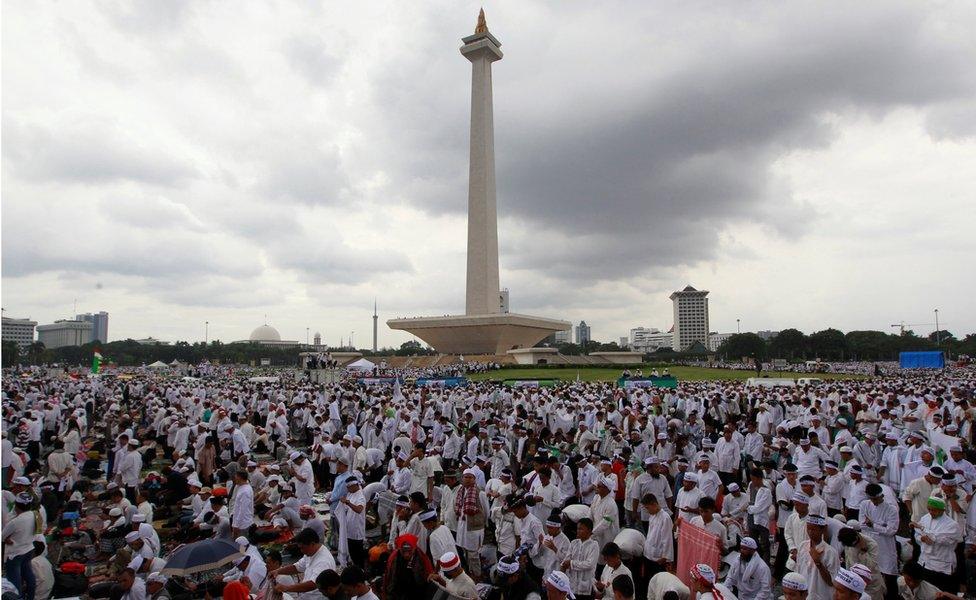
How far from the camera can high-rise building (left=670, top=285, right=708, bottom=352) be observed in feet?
550

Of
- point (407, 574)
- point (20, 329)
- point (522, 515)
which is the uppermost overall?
point (20, 329)

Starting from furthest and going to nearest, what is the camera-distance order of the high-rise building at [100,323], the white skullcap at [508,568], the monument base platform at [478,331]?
the high-rise building at [100,323], the monument base platform at [478,331], the white skullcap at [508,568]

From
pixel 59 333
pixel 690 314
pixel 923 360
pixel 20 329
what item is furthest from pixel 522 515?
pixel 690 314

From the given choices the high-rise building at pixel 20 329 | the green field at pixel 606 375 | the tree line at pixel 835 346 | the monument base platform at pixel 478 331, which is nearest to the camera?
the green field at pixel 606 375

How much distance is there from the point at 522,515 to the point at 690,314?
562 ft

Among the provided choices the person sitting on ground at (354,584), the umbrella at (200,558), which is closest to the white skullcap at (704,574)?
the person sitting on ground at (354,584)

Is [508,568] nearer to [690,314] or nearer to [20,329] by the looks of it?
[20,329]

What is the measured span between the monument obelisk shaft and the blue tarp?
3064cm

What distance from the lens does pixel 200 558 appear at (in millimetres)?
5324

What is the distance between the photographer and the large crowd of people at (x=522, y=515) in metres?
5.10

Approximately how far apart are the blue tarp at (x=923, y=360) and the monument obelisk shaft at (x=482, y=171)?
3064 centimetres

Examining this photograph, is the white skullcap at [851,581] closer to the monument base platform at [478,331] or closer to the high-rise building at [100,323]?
the monument base platform at [478,331]

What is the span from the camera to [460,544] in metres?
7.00

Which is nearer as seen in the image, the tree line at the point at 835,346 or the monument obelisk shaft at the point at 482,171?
the monument obelisk shaft at the point at 482,171
